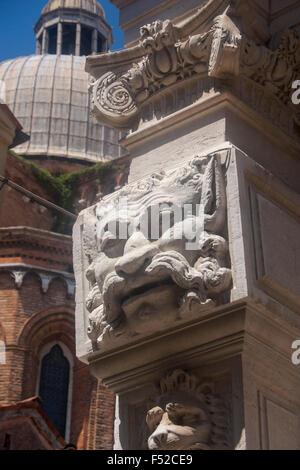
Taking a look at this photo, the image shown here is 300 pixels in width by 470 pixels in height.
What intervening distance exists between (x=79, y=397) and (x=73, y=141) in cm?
1433

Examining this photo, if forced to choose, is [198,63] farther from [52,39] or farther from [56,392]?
[52,39]

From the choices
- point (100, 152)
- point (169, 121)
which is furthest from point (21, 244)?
point (169, 121)

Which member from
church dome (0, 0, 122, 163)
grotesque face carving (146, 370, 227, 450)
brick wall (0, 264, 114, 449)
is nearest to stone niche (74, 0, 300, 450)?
grotesque face carving (146, 370, 227, 450)

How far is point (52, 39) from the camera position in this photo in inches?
1692

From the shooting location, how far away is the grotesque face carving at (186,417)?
2.54 m

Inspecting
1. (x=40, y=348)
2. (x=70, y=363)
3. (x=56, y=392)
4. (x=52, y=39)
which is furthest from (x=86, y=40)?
(x=56, y=392)

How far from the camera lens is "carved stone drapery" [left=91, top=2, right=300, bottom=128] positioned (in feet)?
9.86

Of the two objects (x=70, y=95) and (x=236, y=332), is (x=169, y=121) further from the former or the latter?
(x=70, y=95)

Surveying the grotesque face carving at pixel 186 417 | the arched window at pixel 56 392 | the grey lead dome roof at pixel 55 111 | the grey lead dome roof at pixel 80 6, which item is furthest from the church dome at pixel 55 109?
the grotesque face carving at pixel 186 417

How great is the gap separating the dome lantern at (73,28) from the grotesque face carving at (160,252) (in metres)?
39.9

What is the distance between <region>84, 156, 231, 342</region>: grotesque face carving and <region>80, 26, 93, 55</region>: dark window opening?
1582 inches

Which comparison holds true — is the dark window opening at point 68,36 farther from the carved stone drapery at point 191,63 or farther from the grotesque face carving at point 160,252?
the grotesque face carving at point 160,252

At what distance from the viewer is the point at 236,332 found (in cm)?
260

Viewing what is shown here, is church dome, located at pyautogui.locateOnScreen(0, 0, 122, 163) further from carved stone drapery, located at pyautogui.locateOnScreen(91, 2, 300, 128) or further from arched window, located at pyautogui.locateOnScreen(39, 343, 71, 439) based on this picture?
carved stone drapery, located at pyautogui.locateOnScreen(91, 2, 300, 128)
